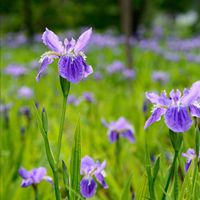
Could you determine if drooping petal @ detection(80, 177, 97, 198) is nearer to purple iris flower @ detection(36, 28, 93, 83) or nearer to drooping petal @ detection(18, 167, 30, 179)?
drooping petal @ detection(18, 167, 30, 179)

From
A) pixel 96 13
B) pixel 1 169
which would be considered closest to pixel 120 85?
pixel 1 169

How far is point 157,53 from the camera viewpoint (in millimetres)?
6828

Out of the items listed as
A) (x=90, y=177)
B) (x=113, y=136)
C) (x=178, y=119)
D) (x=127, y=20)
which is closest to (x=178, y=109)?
(x=178, y=119)

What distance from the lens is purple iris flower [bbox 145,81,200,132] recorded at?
96 centimetres

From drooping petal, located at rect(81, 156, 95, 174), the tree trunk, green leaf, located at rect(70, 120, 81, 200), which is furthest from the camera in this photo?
the tree trunk

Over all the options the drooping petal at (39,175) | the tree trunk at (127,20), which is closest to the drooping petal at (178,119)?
the drooping petal at (39,175)

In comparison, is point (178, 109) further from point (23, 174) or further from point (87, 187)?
point (23, 174)

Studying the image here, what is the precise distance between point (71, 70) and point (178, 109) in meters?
0.24

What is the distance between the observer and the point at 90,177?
1.22m

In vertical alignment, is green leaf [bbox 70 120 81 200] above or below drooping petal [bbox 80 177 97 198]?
above

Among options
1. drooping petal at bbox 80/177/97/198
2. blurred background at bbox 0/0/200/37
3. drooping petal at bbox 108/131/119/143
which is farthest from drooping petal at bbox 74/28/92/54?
blurred background at bbox 0/0/200/37

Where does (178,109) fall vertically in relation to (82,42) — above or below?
below

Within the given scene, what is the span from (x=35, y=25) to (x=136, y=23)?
293 cm

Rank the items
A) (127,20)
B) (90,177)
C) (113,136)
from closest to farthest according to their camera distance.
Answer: (90,177) → (113,136) → (127,20)
